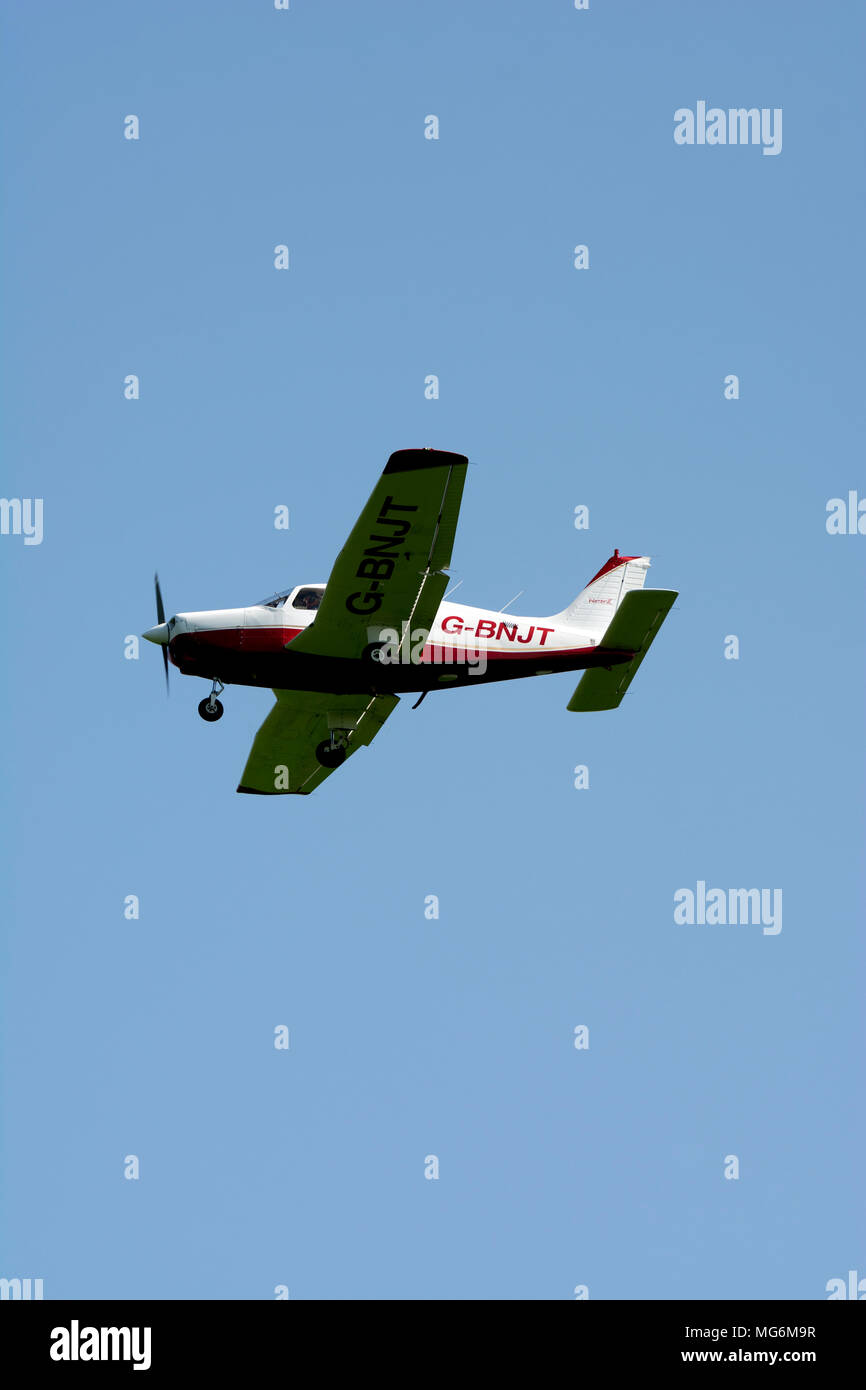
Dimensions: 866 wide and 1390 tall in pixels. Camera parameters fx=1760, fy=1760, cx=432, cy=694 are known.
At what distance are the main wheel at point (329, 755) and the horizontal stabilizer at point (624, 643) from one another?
3.90 m

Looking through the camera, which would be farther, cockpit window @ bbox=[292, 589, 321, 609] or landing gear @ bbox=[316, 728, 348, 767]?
landing gear @ bbox=[316, 728, 348, 767]

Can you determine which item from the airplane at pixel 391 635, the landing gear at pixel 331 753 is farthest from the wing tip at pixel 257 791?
the landing gear at pixel 331 753

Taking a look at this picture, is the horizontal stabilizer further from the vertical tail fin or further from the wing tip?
the wing tip

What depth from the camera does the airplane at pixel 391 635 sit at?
984 inches

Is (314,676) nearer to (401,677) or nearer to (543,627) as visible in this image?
(401,677)

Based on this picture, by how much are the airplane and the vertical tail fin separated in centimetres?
2

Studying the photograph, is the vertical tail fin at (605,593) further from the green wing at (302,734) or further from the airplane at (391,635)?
the green wing at (302,734)

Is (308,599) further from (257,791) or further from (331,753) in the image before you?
(257,791)

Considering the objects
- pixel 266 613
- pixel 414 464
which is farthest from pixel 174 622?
pixel 414 464

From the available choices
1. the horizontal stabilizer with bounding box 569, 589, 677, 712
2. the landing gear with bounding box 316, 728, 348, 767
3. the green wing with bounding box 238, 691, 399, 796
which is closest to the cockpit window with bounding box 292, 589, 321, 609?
the green wing with bounding box 238, 691, 399, 796

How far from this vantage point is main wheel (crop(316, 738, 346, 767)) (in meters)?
29.0

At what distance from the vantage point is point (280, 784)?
3130cm

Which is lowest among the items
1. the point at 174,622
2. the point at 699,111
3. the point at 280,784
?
the point at 280,784
